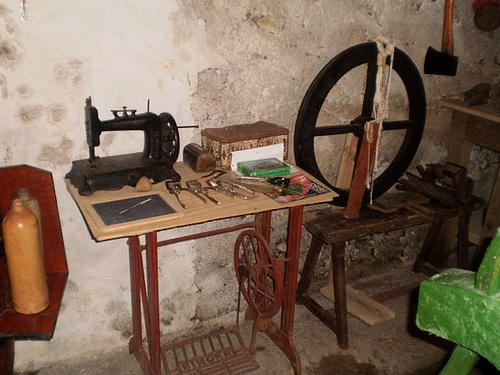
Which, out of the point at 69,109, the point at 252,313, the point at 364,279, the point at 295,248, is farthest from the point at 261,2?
the point at 364,279

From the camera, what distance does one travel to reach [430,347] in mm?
3016

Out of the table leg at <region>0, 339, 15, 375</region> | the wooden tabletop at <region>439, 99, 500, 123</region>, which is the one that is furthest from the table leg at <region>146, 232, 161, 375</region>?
the wooden tabletop at <region>439, 99, 500, 123</region>

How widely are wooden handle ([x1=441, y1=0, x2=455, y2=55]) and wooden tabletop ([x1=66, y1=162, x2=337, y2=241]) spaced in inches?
56.6

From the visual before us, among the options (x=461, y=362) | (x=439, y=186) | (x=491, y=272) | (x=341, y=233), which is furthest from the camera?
(x=439, y=186)

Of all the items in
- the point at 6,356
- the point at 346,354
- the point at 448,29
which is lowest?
the point at 346,354

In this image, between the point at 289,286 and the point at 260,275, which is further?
the point at 260,275

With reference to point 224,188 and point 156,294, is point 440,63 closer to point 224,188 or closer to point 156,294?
point 224,188

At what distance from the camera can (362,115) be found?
297cm

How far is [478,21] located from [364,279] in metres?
1.93

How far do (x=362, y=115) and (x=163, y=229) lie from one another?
1.44m

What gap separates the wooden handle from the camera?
300 centimetres

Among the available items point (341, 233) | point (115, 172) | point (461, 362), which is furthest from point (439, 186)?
point (461, 362)

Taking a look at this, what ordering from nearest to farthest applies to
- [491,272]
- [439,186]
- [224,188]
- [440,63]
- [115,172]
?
[491,272] → [115,172] → [224,188] → [440,63] → [439,186]

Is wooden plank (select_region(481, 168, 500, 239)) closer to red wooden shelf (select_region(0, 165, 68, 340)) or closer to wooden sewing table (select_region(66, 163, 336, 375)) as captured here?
wooden sewing table (select_region(66, 163, 336, 375))
